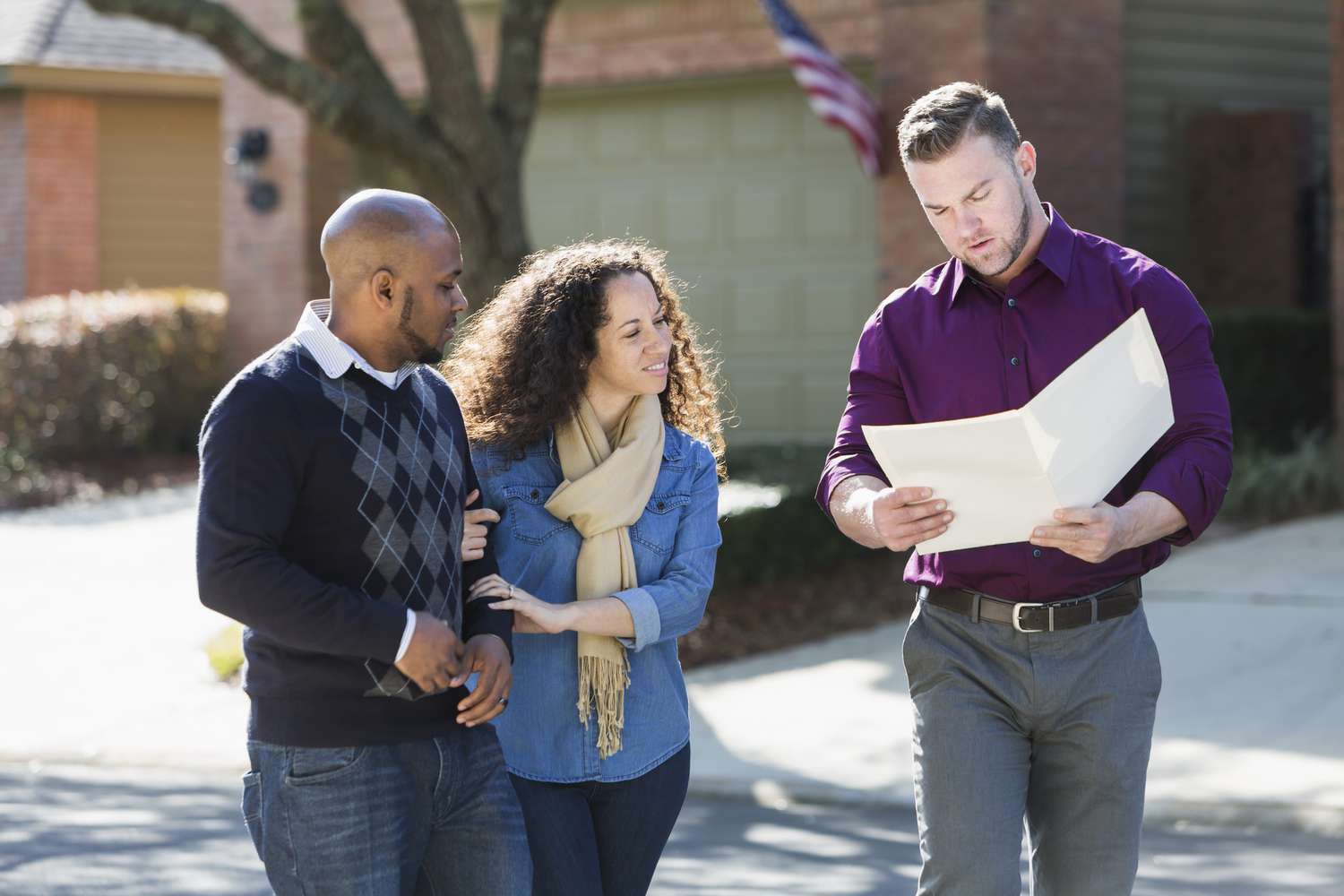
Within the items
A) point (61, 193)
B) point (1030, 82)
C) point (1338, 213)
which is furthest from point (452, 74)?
point (61, 193)

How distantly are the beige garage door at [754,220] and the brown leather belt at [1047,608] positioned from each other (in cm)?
954

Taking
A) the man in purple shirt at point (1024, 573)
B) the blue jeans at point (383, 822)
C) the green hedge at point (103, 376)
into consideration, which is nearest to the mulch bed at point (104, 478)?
the green hedge at point (103, 376)

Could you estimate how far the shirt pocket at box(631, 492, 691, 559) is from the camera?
13.2 feet

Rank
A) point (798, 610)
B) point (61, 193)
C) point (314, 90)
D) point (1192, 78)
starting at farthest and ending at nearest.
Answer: point (61, 193) → point (1192, 78) → point (798, 610) → point (314, 90)

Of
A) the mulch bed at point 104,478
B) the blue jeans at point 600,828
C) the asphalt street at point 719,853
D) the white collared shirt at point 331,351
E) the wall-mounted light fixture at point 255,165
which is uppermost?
the wall-mounted light fixture at point 255,165

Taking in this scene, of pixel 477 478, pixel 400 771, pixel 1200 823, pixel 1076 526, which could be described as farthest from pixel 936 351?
pixel 1200 823

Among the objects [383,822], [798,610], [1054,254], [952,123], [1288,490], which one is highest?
[952,123]

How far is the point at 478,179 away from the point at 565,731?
20.7 ft

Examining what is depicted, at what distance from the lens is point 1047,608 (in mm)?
3682

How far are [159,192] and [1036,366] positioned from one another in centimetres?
1772

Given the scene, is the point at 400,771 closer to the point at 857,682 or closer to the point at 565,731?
the point at 565,731

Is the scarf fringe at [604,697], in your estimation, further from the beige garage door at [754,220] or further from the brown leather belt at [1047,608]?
the beige garage door at [754,220]

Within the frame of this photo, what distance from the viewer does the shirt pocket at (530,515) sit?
3990mm

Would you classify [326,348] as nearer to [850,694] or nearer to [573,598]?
[573,598]
